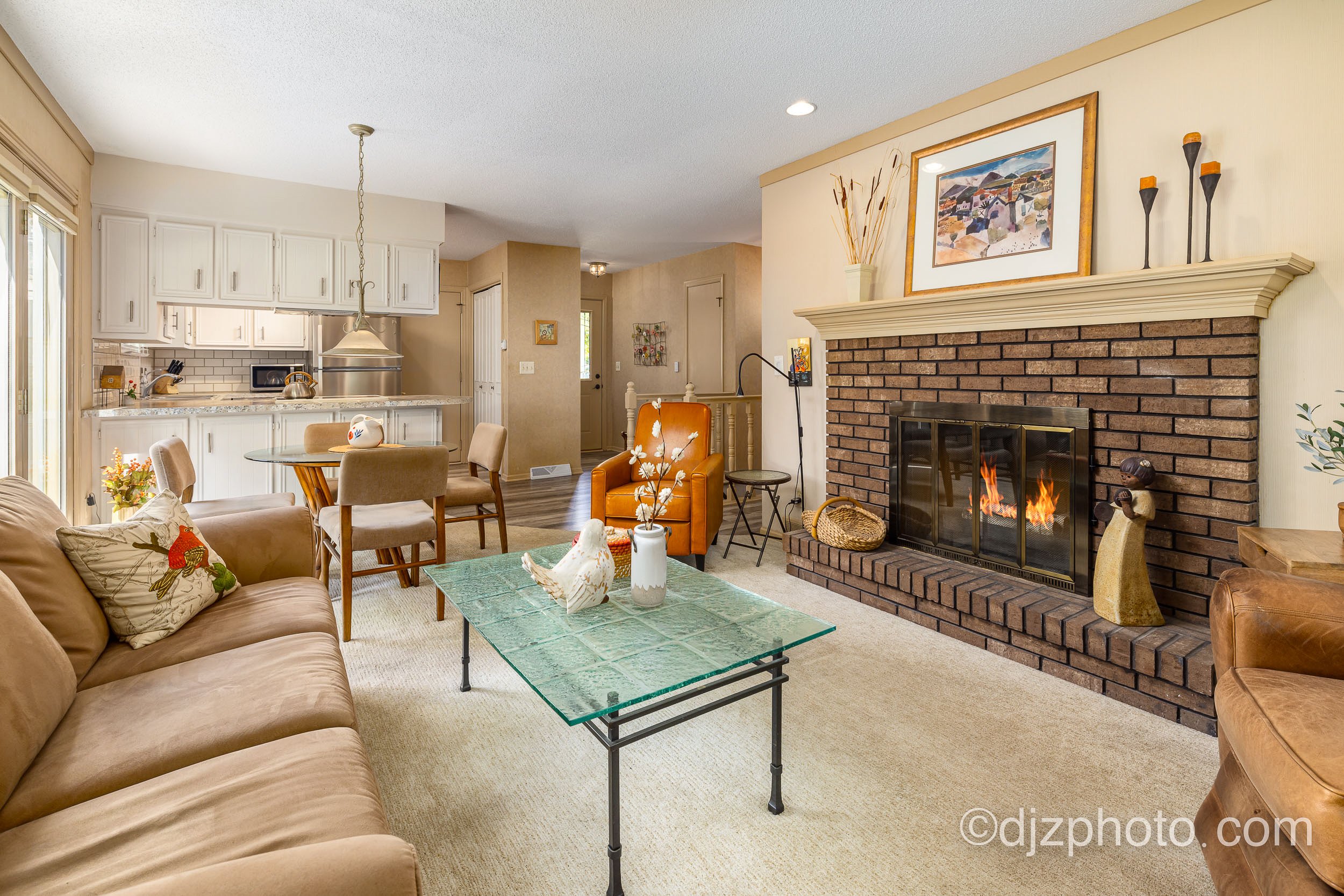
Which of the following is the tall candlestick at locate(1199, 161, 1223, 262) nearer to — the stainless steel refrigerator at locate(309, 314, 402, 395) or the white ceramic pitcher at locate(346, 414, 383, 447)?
the white ceramic pitcher at locate(346, 414, 383, 447)

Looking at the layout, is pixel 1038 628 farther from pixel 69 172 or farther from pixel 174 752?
pixel 69 172

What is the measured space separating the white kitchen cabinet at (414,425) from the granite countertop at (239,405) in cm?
7

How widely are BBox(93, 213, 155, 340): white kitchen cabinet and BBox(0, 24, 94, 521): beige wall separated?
99 mm

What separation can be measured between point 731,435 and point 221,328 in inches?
190

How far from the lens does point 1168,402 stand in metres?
Result: 2.56

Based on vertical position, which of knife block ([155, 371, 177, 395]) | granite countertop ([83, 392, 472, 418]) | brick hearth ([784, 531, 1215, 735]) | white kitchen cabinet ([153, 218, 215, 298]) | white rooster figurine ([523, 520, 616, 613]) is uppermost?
white kitchen cabinet ([153, 218, 215, 298])

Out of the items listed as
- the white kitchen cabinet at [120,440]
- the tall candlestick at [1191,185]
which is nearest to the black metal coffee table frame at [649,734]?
the tall candlestick at [1191,185]

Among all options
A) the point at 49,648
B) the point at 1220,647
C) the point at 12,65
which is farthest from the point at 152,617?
the point at 12,65

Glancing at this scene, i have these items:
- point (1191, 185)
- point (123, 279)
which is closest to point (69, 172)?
point (123, 279)

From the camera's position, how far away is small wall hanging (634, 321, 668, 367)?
830cm

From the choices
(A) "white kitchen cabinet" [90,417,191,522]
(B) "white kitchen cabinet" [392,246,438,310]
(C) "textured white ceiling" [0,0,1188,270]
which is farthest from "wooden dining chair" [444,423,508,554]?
(A) "white kitchen cabinet" [90,417,191,522]

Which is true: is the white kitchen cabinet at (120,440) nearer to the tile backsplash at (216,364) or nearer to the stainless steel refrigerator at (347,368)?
the stainless steel refrigerator at (347,368)

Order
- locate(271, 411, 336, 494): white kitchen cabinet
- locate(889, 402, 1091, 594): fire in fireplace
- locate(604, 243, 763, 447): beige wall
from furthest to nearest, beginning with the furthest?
locate(604, 243, 763, 447): beige wall → locate(271, 411, 336, 494): white kitchen cabinet → locate(889, 402, 1091, 594): fire in fireplace

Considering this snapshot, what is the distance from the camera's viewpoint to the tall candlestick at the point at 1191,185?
246 centimetres
